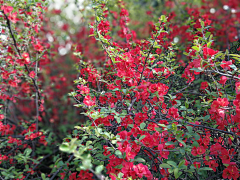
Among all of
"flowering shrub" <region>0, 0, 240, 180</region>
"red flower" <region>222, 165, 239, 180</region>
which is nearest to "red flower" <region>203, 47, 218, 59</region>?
"flowering shrub" <region>0, 0, 240, 180</region>

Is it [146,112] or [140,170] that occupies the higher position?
[146,112]

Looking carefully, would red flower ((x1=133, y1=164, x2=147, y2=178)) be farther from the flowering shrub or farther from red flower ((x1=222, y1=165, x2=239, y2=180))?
red flower ((x1=222, y1=165, x2=239, y2=180))

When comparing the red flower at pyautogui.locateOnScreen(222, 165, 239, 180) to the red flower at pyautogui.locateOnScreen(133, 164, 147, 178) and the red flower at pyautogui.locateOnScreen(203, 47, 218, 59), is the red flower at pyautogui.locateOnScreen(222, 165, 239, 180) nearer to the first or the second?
the red flower at pyautogui.locateOnScreen(133, 164, 147, 178)

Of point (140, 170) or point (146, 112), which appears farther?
point (146, 112)

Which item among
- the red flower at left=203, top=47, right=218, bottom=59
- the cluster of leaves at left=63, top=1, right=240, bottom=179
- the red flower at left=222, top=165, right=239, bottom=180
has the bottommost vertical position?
the red flower at left=222, top=165, right=239, bottom=180

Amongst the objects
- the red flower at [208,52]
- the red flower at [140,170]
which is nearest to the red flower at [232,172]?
the red flower at [140,170]

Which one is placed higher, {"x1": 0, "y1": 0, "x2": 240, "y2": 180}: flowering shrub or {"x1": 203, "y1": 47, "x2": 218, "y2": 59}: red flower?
{"x1": 203, "y1": 47, "x2": 218, "y2": 59}: red flower

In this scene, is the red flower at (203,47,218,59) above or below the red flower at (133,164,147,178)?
above

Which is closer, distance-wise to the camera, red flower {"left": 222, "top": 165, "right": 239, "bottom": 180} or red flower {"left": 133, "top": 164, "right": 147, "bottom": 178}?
red flower {"left": 133, "top": 164, "right": 147, "bottom": 178}

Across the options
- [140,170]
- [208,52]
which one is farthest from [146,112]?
[208,52]

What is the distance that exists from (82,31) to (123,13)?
10.5 feet

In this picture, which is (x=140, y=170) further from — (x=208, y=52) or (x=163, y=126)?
(x=208, y=52)

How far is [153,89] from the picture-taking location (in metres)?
1.32

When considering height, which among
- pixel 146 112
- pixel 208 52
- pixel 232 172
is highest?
pixel 208 52
